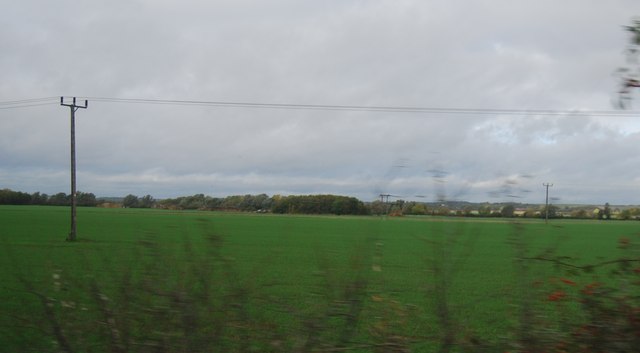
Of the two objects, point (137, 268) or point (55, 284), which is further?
point (55, 284)

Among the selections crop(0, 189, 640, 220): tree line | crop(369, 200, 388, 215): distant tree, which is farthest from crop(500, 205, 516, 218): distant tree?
crop(369, 200, 388, 215): distant tree

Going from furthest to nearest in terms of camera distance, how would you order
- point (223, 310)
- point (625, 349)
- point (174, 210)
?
point (174, 210) < point (223, 310) < point (625, 349)

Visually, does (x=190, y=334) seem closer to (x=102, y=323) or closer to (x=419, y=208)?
(x=102, y=323)

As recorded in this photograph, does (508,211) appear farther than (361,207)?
No

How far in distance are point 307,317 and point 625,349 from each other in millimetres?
1867

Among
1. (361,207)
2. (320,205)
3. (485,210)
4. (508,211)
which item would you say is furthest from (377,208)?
(320,205)

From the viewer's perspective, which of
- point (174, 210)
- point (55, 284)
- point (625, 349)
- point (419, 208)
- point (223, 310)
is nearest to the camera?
point (625, 349)

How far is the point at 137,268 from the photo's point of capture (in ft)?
12.0

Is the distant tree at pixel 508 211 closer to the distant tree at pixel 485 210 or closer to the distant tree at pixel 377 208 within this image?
the distant tree at pixel 485 210

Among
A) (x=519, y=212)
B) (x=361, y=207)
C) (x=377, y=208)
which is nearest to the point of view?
(x=519, y=212)

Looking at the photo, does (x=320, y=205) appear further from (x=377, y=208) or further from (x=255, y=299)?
(x=255, y=299)

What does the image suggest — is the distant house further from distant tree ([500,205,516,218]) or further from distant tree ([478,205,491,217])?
distant tree ([478,205,491,217])

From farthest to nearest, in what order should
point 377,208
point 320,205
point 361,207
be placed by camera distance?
point 320,205 < point 361,207 < point 377,208

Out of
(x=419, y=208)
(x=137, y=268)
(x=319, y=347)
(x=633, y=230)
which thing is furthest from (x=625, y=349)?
(x=137, y=268)
